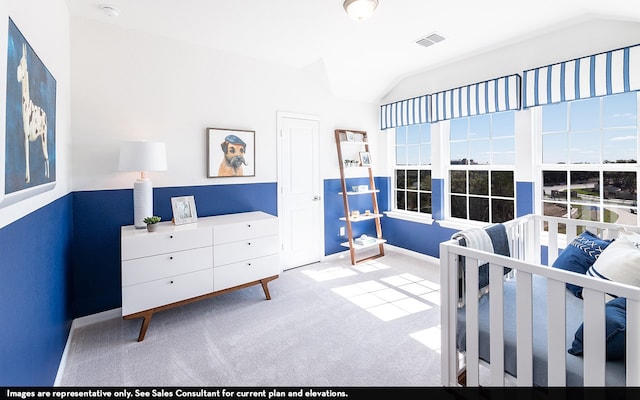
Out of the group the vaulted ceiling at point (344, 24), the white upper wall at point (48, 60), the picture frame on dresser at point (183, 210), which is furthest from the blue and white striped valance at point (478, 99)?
the white upper wall at point (48, 60)

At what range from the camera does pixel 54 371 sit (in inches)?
73.5

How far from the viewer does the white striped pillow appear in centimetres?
153

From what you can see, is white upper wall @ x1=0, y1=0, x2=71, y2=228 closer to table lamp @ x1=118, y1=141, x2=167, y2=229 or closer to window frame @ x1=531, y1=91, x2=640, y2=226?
table lamp @ x1=118, y1=141, x2=167, y2=229

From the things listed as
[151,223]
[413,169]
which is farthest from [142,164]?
[413,169]

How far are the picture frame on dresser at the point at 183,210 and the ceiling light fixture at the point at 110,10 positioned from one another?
159 cm

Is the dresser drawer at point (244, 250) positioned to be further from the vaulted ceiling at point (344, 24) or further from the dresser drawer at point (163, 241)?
the vaulted ceiling at point (344, 24)

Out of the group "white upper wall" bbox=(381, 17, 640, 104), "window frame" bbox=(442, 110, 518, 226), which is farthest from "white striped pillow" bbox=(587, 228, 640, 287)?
"white upper wall" bbox=(381, 17, 640, 104)

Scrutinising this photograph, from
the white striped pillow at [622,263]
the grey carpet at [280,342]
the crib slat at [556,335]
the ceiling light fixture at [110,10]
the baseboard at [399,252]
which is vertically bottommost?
the grey carpet at [280,342]

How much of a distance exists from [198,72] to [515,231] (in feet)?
10.9

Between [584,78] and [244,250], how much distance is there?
3471 millimetres

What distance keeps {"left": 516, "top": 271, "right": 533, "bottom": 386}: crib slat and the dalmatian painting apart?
6.84 ft

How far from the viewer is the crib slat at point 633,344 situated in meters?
1.08

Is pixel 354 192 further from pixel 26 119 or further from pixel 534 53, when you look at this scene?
pixel 26 119

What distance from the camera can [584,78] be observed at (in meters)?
2.75
